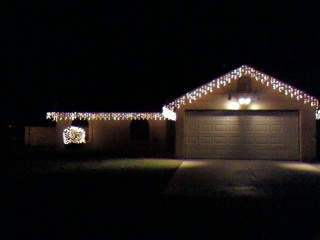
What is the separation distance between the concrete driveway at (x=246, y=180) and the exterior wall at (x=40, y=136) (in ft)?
68.2

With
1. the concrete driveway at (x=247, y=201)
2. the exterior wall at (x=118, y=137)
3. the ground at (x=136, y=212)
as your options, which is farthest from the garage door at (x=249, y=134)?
the ground at (x=136, y=212)

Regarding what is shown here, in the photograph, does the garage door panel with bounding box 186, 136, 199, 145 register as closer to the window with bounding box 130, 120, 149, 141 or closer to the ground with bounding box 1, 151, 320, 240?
the window with bounding box 130, 120, 149, 141

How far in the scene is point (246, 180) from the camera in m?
15.0

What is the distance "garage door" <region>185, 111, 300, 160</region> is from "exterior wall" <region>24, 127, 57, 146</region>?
63.8ft

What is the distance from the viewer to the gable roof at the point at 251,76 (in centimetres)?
2217

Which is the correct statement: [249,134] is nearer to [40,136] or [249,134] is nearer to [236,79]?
[236,79]

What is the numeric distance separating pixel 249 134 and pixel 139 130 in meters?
8.52

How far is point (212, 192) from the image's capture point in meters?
12.7

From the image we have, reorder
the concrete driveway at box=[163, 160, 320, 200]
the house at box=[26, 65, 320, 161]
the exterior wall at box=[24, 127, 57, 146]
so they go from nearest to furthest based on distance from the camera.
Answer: the concrete driveway at box=[163, 160, 320, 200] < the house at box=[26, 65, 320, 161] < the exterior wall at box=[24, 127, 57, 146]

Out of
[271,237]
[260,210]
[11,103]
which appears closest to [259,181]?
[260,210]

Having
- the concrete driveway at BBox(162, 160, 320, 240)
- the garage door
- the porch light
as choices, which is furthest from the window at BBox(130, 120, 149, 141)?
the concrete driveway at BBox(162, 160, 320, 240)

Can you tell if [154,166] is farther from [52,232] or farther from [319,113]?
[52,232]

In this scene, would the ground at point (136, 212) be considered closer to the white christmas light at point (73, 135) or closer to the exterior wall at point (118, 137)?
the white christmas light at point (73, 135)

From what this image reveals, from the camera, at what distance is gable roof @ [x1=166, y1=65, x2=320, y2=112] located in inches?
873
